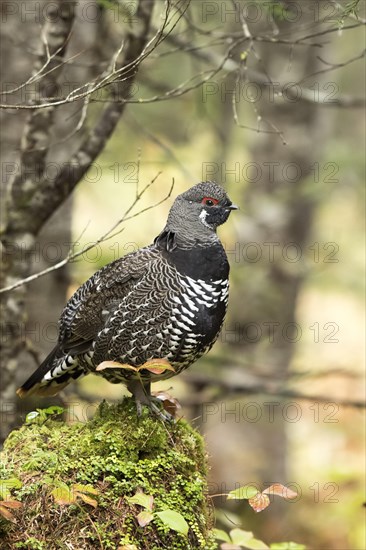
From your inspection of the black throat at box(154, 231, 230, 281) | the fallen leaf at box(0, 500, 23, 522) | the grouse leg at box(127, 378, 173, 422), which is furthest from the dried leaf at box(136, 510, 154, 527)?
the black throat at box(154, 231, 230, 281)

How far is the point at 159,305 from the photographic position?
4.41 metres

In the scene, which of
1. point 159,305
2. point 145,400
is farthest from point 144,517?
point 159,305

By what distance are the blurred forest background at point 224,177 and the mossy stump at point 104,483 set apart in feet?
2.00

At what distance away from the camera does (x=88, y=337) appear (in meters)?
4.71

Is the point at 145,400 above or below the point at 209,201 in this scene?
below

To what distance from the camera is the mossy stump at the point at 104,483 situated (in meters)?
3.54

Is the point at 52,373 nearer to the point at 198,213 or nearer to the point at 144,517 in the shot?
the point at 198,213

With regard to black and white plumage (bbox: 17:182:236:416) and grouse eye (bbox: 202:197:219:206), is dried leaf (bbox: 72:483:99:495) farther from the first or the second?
grouse eye (bbox: 202:197:219:206)

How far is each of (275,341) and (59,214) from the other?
12.8 ft

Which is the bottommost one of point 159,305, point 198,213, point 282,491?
point 282,491

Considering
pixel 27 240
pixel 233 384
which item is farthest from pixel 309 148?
pixel 27 240

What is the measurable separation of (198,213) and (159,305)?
0.65 metres

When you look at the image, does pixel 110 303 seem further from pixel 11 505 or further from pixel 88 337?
pixel 11 505

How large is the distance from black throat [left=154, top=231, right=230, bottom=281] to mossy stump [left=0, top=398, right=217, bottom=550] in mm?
893
